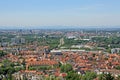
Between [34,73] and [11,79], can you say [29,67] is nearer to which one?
[34,73]

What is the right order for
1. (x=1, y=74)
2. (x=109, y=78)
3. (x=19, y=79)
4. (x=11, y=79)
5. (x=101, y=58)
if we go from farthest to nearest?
(x=101, y=58)
(x=1, y=74)
(x=19, y=79)
(x=11, y=79)
(x=109, y=78)

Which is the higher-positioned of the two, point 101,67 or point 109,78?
point 109,78

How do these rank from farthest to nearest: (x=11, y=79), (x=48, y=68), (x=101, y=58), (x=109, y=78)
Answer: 1. (x=101, y=58)
2. (x=48, y=68)
3. (x=11, y=79)
4. (x=109, y=78)

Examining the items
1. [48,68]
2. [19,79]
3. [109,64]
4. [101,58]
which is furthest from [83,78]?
[101,58]

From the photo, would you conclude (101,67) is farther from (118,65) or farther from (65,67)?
(65,67)

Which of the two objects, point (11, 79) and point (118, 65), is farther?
point (118, 65)

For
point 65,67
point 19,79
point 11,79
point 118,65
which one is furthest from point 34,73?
point 118,65

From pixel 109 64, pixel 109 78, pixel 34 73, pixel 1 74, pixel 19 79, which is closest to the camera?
pixel 109 78

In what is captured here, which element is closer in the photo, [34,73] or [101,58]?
[34,73]

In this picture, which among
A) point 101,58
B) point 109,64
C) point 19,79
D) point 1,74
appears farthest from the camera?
point 101,58
